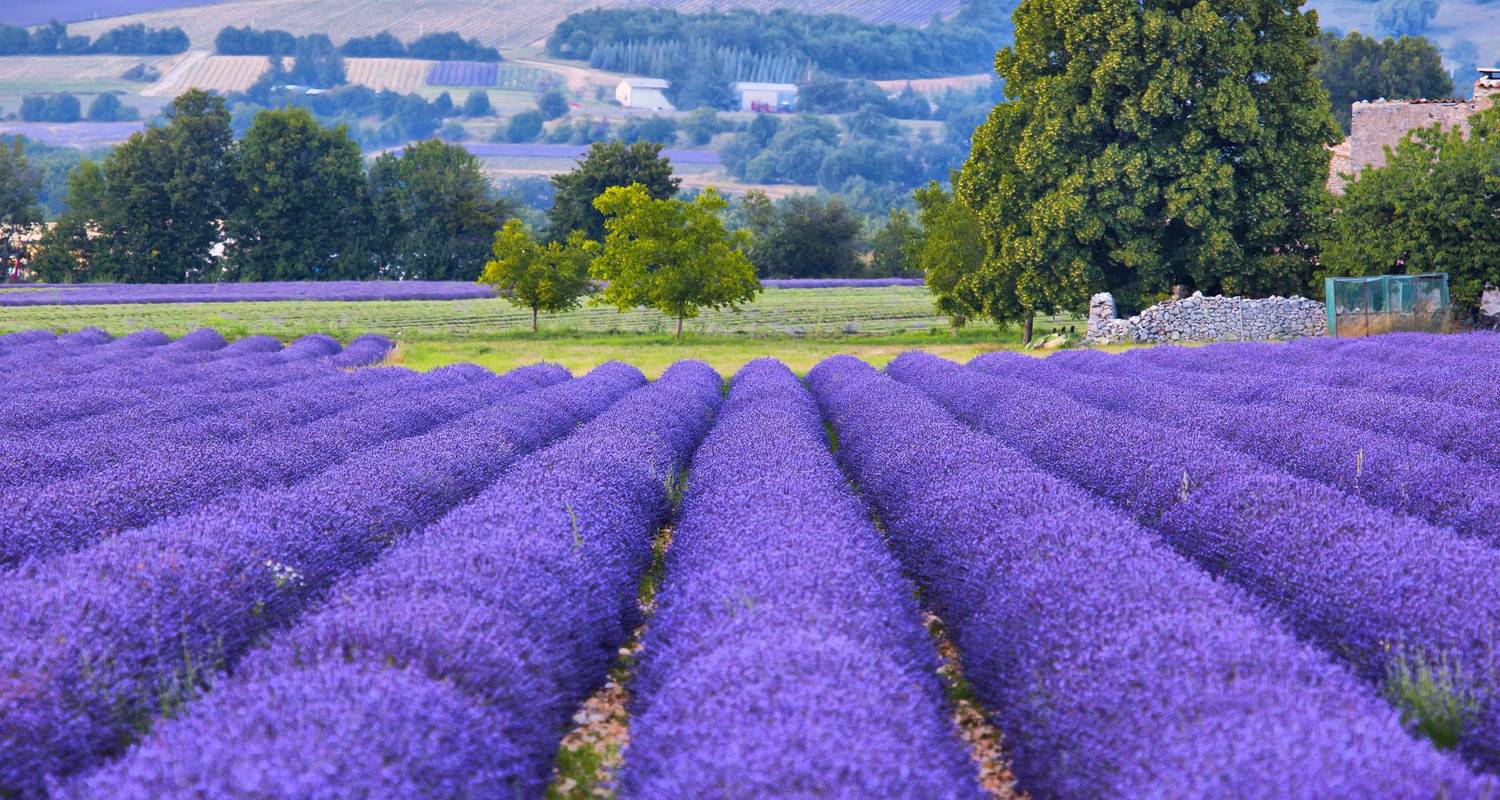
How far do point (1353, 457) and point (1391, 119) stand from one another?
33.6m

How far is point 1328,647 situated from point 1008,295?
26755mm

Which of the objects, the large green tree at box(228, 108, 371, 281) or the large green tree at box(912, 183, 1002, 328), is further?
the large green tree at box(228, 108, 371, 281)

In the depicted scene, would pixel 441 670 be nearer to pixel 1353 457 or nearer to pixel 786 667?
pixel 786 667

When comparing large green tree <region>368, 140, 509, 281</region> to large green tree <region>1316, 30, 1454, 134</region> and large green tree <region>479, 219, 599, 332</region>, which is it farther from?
large green tree <region>1316, 30, 1454, 134</region>

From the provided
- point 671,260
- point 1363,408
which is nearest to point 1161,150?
point 671,260

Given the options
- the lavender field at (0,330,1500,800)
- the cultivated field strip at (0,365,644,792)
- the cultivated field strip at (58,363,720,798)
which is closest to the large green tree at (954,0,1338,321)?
the lavender field at (0,330,1500,800)

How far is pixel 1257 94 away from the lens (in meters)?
29.2

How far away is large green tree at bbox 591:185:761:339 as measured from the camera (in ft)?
114

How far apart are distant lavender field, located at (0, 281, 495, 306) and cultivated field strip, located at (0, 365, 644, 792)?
1596 inches

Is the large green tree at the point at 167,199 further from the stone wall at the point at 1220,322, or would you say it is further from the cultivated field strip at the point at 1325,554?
the cultivated field strip at the point at 1325,554

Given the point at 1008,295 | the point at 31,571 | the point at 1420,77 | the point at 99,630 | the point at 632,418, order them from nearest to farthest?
1. the point at 99,630
2. the point at 31,571
3. the point at 632,418
4. the point at 1008,295
5. the point at 1420,77

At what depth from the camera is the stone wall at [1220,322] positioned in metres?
28.3

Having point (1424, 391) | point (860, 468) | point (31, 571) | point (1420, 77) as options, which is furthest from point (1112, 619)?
point (1420, 77)

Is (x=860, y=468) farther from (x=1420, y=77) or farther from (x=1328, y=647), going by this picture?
(x=1420, y=77)
